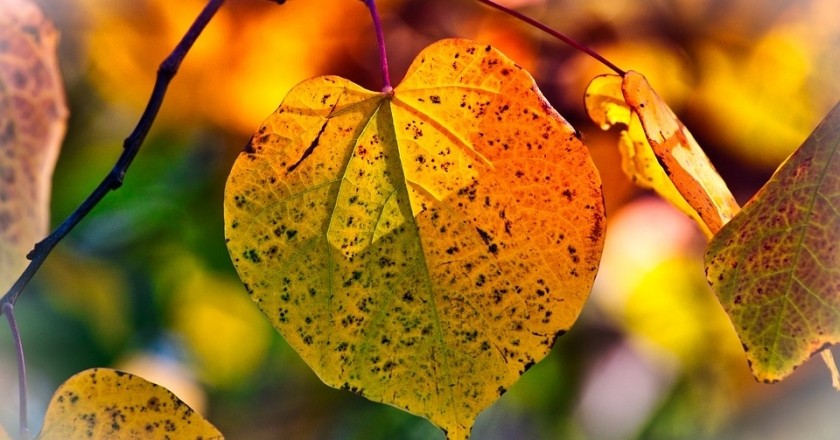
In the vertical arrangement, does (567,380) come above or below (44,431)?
below

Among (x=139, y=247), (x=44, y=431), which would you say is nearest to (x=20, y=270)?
(x=44, y=431)

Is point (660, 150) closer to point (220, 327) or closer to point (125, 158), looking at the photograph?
point (125, 158)

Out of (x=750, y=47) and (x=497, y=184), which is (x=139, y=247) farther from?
(x=750, y=47)

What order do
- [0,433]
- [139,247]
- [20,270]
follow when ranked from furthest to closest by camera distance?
[139,247]
[20,270]
[0,433]

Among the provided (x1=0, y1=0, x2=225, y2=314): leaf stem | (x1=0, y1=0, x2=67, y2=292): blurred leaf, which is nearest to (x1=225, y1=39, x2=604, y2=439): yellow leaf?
(x1=0, y1=0, x2=225, y2=314): leaf stem

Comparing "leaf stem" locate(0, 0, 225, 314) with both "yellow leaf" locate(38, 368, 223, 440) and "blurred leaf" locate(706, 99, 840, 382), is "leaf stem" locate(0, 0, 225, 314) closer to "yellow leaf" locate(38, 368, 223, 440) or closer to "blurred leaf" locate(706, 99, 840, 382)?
"yellow leaf" locate(38, 368, 223, 440)
